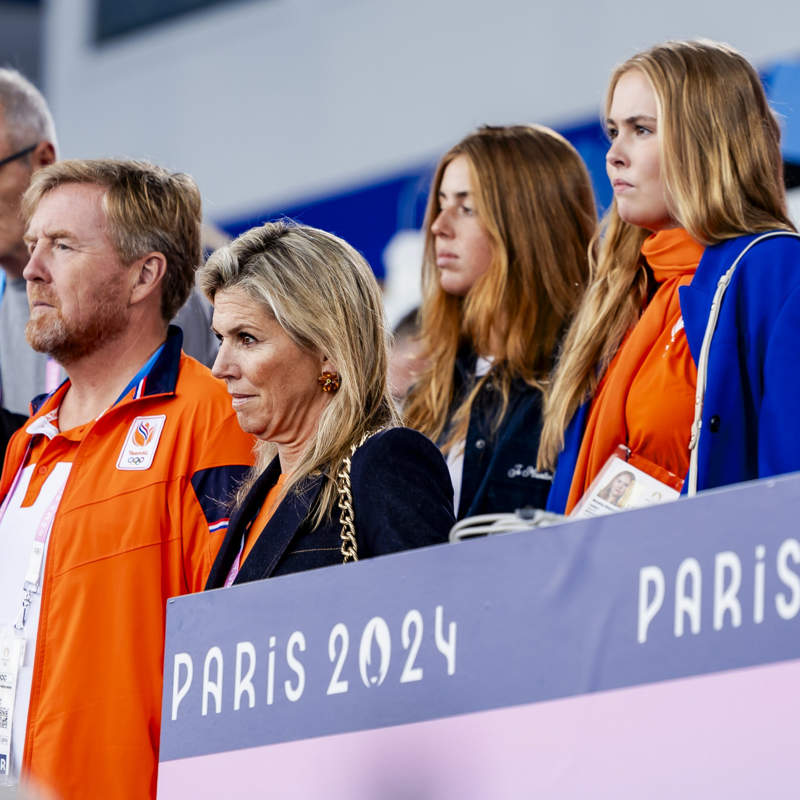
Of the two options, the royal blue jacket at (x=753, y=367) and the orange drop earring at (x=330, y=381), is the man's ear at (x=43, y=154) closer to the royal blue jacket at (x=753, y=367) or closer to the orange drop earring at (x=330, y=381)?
the orange drop earring at (x=330, y=381)

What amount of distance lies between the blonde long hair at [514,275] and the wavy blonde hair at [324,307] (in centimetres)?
66

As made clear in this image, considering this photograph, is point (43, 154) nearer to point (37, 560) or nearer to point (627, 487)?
point (37, 560)

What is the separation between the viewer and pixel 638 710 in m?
1.53

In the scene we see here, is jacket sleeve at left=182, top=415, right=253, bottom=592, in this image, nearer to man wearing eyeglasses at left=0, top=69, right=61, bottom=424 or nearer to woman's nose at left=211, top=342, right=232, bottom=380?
woman's nose at left=211, top=342, right=232, bottom=380

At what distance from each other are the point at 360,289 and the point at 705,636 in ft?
4.51

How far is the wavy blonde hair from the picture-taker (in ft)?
8.68

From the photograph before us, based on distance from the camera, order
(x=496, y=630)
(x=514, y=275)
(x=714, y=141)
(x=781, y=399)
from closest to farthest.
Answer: (x=496, y=630)
(x=781, y=399)
(x=714, y=141)
(x=514, y=275)

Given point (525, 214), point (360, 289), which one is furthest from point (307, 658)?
point (525, 214)

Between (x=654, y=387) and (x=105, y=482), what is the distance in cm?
101

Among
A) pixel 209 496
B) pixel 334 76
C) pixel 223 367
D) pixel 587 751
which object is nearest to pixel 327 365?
pixel 223 367

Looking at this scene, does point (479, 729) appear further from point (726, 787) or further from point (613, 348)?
point (613, 348)

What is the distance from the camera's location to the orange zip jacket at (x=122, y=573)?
2.78m

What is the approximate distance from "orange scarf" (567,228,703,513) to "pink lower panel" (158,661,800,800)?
0.97 meters

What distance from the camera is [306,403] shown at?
2764mm
